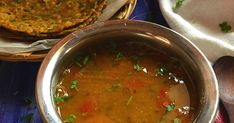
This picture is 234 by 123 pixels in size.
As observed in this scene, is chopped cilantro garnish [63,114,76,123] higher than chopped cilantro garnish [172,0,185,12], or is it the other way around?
chopped cilantro garnish [172,0,185,12]

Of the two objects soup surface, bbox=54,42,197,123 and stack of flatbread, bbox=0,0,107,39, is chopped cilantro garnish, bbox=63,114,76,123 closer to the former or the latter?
soup surface, bbox=54,42,197,123

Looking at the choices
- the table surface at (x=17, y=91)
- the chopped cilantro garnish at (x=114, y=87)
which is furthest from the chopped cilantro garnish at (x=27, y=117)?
the chopped cilantro garnish at (x=114, y=87)

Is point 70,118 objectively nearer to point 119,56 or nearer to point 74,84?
point 74,84

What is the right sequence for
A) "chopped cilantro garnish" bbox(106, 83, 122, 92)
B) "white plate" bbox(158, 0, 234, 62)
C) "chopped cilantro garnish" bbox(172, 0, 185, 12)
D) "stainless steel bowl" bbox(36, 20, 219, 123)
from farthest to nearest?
1. "chopped cilantro garnish" bbox(172, 0, 185, 12)
2. "white plate" bbox(158, 0, 234, 62)
3. "chopped cilantro garnish" bbox(106, 83, 122, 92)
4. "stainless steel bowl" bbox(36, 20, 219, 123)

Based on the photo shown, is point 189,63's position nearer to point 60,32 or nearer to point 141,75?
point 141,75

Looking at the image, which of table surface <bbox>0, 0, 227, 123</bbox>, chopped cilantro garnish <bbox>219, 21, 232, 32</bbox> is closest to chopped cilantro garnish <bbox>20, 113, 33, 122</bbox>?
table surface <bbox>0, 0, 227, 123</bbox>

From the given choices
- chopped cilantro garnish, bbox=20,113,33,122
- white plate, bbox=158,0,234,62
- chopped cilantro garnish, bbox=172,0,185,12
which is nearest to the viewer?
chopped cilantro garnish, bbox=20,113,33,122
